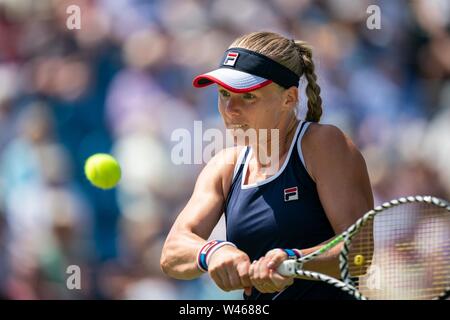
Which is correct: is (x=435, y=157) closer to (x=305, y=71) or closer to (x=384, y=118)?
(x=384, y=118)

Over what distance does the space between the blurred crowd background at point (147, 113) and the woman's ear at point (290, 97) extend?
1.77 m

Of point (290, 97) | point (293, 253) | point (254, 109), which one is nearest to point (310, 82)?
point (290, 97)

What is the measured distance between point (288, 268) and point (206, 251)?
0.35 metres

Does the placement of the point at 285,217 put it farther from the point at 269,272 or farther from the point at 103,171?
the point at 103,171

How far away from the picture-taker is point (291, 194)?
308cm

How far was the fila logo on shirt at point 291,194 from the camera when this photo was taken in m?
3.08

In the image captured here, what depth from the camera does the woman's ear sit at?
3235 mm

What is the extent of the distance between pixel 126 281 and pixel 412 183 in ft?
5.71

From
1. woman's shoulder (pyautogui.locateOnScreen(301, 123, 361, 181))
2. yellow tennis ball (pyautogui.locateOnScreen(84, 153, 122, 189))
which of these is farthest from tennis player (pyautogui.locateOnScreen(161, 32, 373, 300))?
yellow tennis ball (pyautogui.locateOnScreen(84, 153, 122, 189))

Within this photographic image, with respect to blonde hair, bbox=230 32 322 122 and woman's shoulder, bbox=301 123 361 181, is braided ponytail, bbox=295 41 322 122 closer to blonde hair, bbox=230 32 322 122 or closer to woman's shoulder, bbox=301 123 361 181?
blonde hair, bbox=230 32 322 122

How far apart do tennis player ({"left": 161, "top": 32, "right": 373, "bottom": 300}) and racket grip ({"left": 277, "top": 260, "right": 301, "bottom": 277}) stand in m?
0.05

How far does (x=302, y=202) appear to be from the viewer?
3072 mm
